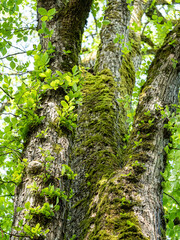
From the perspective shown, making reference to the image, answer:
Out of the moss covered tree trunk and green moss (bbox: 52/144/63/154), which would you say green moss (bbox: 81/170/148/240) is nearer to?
the moss covered tree trunk

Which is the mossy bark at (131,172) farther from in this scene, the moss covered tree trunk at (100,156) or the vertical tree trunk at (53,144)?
the vertical tree trunk at (53,144)

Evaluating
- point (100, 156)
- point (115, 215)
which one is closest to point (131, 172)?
point (115, 215)

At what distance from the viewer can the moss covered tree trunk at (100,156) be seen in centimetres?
194

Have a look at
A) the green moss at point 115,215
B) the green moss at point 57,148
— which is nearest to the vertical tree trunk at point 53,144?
the green moss at point 57,148

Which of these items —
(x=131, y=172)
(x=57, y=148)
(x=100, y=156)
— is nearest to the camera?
(x=57, y=148)

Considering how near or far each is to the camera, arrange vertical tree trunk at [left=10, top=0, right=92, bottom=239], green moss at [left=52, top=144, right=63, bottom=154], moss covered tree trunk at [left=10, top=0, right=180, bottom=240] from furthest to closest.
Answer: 1. green moss at [left=52, top=144, right=63, bottom=154]
2. moss covered tree trunk at [left=10, top=0, right=180, bottom=240]
3. vertical tree trunk at [left=10, top=0, right=92, bottom=239]

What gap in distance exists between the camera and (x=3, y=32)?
2.81 metres

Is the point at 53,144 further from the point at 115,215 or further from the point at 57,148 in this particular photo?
the point at 115,215

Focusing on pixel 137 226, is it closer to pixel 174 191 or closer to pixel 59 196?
pixel 59 196

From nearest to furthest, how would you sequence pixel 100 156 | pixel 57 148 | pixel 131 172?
pixel 57 148 → pixel 131 172 → pixel 100 156

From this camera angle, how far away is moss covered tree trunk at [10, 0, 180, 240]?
194 centimetres

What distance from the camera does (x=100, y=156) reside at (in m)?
3.00

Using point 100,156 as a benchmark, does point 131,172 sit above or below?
below

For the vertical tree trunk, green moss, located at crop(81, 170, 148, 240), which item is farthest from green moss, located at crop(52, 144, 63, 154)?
green moss, located at crop(81, 170, 148, 240)
